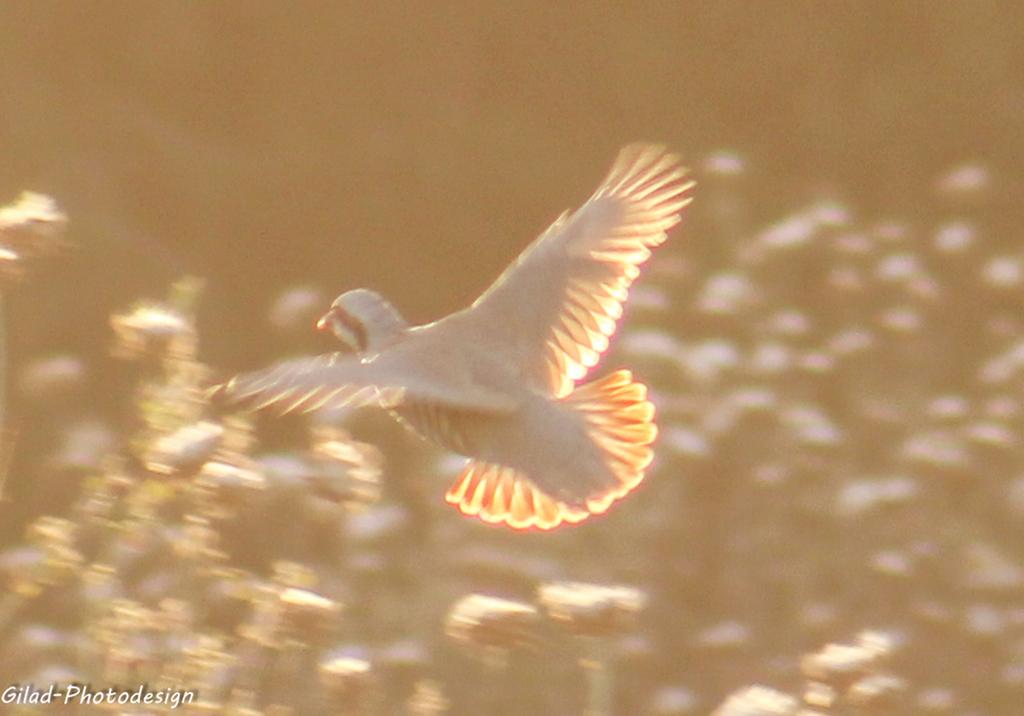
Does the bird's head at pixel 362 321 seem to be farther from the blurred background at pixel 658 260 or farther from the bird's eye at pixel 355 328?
the blurred background at pixel 658 260

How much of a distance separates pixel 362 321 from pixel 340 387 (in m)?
0.10

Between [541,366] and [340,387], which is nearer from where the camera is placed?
[340,387]

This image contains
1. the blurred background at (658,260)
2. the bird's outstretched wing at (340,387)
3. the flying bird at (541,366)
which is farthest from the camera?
the blurred background at (658,260)

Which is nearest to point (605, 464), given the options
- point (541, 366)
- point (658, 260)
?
point (541, 366)

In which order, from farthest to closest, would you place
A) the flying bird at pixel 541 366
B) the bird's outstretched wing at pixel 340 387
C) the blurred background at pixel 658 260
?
the blurred background at pixel 658 260, the flying bird at pixel 541 366, the bird's outstretched wing at pixel 340 387

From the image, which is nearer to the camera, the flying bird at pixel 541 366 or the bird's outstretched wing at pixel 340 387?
the bird's outstretched wing at pixel 340 387

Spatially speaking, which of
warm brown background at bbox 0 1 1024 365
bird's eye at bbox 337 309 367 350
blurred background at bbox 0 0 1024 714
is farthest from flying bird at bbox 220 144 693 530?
warm brown background at bbox 0 1 1024 365

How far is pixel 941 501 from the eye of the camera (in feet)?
5.73

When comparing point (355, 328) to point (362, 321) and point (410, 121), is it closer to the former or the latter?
point (362, 321)

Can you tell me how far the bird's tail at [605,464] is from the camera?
0.80 m

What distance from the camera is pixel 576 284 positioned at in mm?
863

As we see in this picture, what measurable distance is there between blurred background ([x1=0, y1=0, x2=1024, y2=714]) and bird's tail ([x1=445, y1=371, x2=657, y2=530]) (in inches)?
27.5

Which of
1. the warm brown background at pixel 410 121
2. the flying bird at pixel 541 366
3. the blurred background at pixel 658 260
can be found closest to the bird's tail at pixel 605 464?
the flying bird at pixel 541 366

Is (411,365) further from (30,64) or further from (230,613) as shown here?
(30,64)
